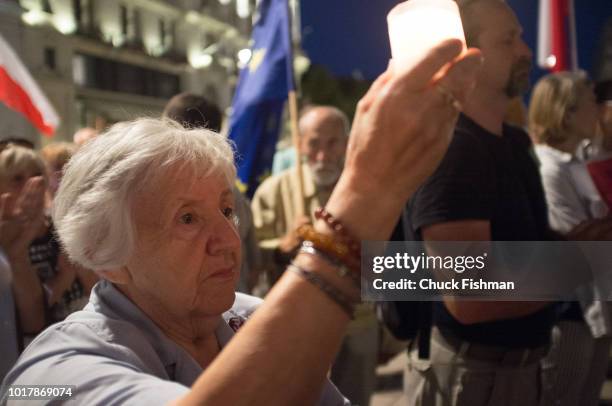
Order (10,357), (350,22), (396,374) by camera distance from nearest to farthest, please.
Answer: (350,22), (10,357), (396,374)

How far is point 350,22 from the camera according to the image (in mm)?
1277

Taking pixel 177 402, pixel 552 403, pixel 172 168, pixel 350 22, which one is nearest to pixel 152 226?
pixel 172 168

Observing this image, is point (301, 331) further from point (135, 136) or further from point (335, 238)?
point (135, 136)

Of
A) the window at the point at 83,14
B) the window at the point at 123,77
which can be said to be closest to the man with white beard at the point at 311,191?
the window at the point at 123,77

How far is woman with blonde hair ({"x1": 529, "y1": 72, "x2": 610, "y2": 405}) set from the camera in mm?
1275

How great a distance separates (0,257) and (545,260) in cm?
126

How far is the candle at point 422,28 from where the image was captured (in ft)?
2.17

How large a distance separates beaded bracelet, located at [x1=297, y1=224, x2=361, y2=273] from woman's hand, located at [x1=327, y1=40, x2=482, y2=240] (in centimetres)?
2

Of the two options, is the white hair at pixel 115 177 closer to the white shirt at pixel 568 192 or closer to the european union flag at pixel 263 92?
the white shirt at pixel 568 192

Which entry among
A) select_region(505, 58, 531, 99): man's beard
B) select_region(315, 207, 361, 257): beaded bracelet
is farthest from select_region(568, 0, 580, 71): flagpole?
select_region(315, 207, 361, 257): beaded bracelet

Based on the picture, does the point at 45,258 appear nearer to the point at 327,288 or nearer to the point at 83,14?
the point at 83,14

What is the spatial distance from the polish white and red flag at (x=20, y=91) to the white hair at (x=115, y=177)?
1.79 m

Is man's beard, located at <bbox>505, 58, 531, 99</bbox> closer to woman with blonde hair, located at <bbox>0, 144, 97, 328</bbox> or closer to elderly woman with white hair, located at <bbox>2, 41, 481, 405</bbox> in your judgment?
elderly woman with white hair, located at <bbox>2, 41, 481, 405</bbox>

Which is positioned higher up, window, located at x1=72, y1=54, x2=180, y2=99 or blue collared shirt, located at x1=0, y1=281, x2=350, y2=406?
window, located at x1=72, y1=54, x2=180, y2=99
